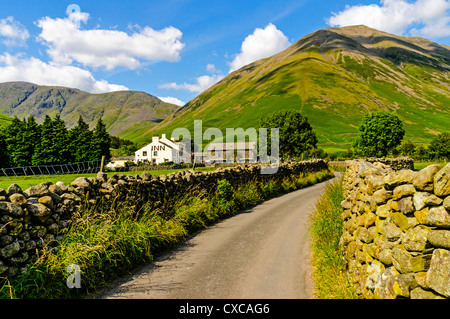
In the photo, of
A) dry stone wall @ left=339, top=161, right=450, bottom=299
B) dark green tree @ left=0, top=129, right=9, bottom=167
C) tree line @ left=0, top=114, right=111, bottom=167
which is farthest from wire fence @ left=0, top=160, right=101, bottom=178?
dry stone wall @ left=339, top=161, right=450, bottom=299

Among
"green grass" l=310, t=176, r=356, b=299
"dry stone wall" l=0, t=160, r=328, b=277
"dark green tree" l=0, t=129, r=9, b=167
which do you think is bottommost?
"green grass" l=310, t=176, r=356, b=299

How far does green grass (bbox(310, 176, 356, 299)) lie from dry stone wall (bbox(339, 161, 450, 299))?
1.20ft

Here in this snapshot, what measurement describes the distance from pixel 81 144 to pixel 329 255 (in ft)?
268

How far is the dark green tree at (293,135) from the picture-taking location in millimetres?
64000

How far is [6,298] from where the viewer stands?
5.02 metres

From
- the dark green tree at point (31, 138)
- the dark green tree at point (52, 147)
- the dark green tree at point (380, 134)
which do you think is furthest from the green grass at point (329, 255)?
the dark green tree at point (31, 138)

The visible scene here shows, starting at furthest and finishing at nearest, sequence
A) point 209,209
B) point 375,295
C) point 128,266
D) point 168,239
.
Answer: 1. point 209,209
2. point 168,239
3. point 128,266
4. point 375,295

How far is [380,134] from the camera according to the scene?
63.1 metres

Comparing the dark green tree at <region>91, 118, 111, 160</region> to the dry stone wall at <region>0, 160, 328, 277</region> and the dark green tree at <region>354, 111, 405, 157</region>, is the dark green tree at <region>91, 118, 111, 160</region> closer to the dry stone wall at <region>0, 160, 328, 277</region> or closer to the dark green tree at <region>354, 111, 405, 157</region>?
the dark green tree at <region>354, 111, 405, 157</region>

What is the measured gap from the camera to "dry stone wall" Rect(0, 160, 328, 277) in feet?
18.1

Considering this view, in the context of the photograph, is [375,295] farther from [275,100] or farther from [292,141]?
[275,100]

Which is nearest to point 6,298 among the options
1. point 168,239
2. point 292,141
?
point 168,239

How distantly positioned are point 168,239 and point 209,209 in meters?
4.07

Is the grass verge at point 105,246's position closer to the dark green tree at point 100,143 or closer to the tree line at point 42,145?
the tree line at point 42,145
